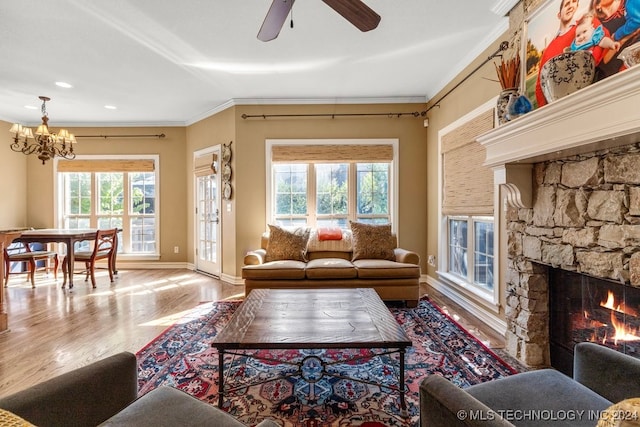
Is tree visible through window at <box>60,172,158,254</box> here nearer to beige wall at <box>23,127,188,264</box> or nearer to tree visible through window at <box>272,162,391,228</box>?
beige wall at <box>23,127,188,264</box>

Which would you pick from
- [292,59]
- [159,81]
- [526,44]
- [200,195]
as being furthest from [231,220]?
[526,44]

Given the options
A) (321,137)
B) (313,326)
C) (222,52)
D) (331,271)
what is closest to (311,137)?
(321,137)

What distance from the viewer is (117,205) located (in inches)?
232

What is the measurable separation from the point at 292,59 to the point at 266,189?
1.87m

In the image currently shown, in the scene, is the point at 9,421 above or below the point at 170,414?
above

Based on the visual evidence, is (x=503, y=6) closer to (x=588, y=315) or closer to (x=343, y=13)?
(x=343, y=13)

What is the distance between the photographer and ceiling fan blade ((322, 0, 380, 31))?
1717 mm

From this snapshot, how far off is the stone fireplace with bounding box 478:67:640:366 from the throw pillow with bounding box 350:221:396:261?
162 cm

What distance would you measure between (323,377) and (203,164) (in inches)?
164

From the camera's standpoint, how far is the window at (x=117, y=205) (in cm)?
585

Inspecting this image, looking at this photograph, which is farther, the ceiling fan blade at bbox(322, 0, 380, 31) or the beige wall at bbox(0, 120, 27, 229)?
the beige wall at bbox(0, 120, 27, 229)

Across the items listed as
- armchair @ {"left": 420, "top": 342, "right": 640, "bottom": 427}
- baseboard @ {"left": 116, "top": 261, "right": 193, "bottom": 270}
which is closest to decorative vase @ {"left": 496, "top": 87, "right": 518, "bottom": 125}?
armchair @ {"left": 420, "top": 342, "right": 640, "bottom": 427}

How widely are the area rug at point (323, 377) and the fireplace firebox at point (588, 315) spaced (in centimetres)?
39

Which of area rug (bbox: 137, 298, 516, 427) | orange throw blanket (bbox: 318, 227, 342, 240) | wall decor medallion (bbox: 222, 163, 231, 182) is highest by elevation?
wall decor medallion (bbox: 222, 163, 231, 182)
